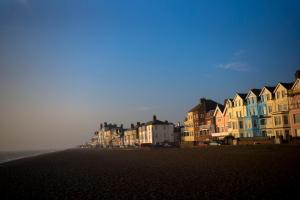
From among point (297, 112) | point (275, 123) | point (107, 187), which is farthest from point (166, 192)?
point (275, 123)

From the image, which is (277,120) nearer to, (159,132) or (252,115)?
(252,115)

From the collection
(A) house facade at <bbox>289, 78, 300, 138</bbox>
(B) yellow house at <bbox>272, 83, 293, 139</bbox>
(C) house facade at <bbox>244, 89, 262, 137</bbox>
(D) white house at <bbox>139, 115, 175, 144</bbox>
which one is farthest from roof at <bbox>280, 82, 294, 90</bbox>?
(D) white house at <bbox>139, 115, 175, 144</bbox>

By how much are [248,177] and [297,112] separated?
47.9 m

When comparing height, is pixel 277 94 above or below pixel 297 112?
above

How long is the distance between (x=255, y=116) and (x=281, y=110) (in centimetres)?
823

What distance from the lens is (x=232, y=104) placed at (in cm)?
8988

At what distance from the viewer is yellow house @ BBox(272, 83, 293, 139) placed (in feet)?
226

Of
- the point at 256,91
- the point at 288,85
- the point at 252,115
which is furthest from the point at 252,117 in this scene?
the point at 288,85

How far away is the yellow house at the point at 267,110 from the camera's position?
74.5m

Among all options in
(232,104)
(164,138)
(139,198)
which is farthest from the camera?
(164,138)

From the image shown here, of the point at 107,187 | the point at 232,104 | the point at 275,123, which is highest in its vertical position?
the point at 232,104

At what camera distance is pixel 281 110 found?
71688 millimetres

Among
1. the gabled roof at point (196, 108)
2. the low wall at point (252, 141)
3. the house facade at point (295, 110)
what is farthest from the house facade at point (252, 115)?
the gabled roof at point (196, 108)

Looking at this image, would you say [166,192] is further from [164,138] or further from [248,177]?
[164,138]
